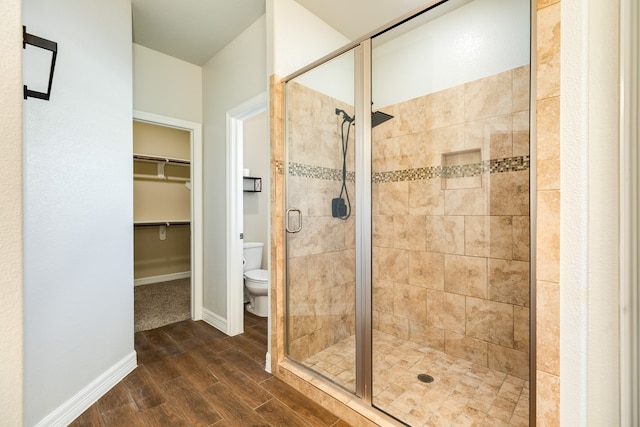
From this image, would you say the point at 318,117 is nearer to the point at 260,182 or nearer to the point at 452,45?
the point at 452,45

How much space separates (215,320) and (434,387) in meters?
2.06

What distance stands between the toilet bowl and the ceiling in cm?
233

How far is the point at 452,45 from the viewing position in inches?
85.3

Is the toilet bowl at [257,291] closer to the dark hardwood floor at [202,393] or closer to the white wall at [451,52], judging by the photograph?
the dark hardwood floor at [202,393]

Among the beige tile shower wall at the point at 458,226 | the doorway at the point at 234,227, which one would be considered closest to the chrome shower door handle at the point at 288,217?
the beige tile shower wall at the point at 458,226

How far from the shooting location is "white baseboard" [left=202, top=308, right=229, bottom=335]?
2.74 meters

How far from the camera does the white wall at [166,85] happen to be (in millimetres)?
2654

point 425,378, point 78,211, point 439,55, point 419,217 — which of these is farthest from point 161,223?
point 439,55

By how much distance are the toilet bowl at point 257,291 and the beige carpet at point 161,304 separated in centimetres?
71

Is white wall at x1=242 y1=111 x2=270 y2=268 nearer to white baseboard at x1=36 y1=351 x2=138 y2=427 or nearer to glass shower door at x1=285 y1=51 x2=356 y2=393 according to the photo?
glass shower door at x1=285 y1=51 x2=356 y2=393

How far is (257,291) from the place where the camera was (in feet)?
9.92

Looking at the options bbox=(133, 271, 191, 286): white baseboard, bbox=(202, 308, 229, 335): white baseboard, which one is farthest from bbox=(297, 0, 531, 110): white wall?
bbox=(133, 271, 191, 286): white baseboard

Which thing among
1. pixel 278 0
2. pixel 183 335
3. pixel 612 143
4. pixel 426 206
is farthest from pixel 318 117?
pixel 183 335

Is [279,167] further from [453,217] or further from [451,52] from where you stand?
[451,52]
